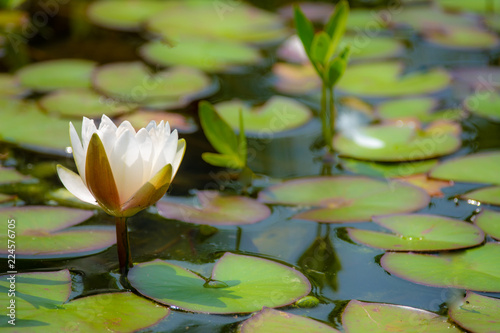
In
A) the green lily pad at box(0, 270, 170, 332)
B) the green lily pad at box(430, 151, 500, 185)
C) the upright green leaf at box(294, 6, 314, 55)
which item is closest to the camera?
the green lily pad at box(0, 270, 170, 332)

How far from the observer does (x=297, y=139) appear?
182 centimetres

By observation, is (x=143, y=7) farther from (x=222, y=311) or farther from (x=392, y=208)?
(x=222, y=311)

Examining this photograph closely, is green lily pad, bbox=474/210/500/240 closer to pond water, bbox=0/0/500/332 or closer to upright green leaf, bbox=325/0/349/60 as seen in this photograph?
pond water, bbox=0/0/500/332

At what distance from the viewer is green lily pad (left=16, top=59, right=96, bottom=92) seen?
2111mm

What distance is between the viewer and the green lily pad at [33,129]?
171cm

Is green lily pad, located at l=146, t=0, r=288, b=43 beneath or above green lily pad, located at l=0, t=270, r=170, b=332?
above

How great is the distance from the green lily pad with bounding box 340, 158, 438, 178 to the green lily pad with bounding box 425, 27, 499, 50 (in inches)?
43.0

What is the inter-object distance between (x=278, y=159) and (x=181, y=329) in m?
0.79

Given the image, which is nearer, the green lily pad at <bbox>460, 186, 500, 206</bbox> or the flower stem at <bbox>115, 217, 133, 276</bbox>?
the flower stem at <bbox>115, 217, 133, 276</bbox>

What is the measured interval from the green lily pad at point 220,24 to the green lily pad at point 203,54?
0.43 ft

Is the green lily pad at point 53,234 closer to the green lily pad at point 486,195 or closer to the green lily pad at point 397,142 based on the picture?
the green lily pad at point 397,142

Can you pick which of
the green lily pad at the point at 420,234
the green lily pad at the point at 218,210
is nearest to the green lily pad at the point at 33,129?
the green lily pad at the point at 218,210

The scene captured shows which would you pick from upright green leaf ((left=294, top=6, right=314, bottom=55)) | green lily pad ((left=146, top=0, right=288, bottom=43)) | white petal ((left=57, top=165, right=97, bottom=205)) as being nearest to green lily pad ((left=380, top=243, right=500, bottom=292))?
white petal ((left=57, top=165, right=97, bottom=205))

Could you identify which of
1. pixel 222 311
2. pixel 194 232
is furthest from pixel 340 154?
pixel 222 311
